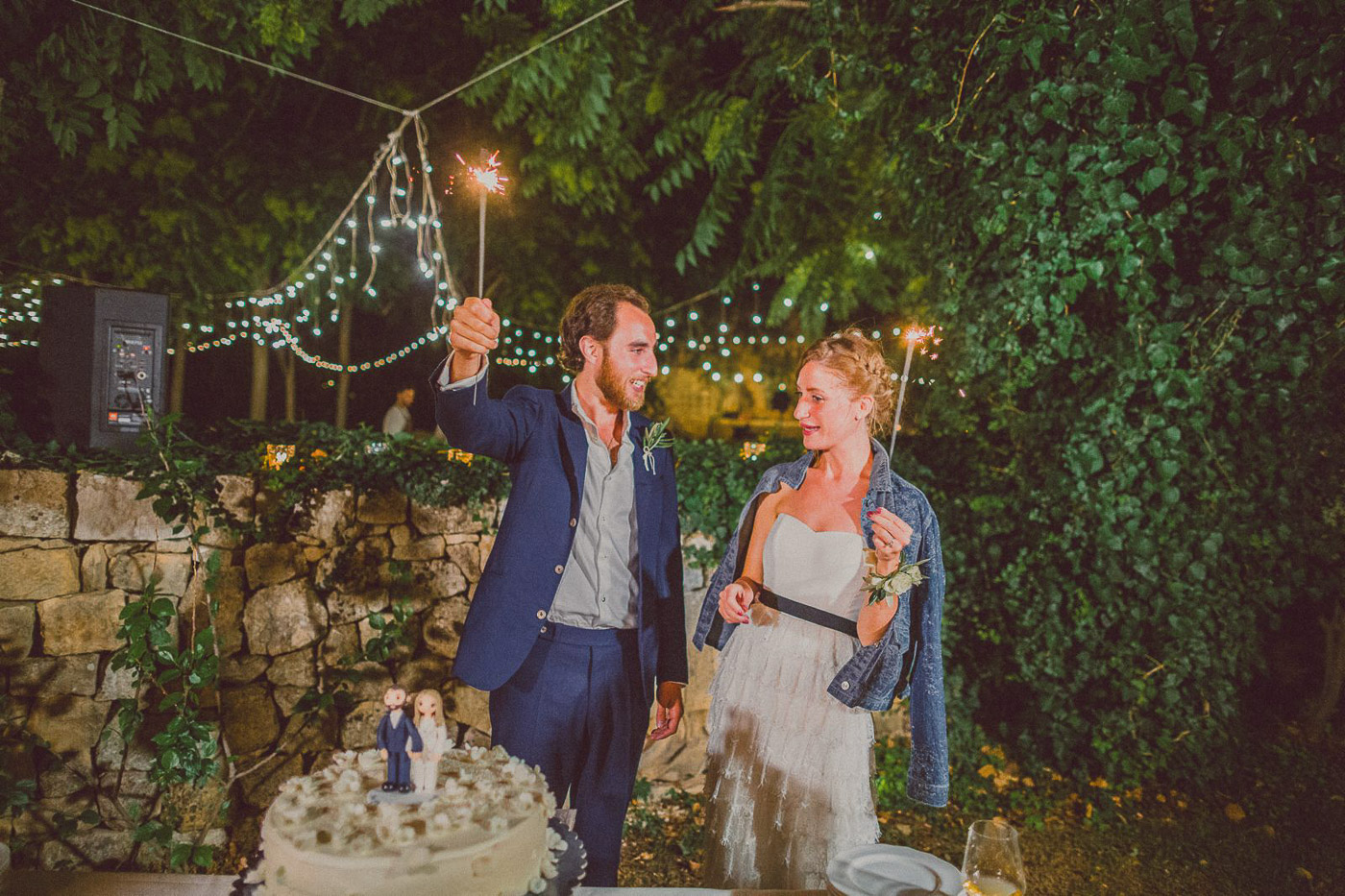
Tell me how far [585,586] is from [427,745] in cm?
98

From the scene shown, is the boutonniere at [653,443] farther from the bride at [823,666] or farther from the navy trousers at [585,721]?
the navy trousers at [585,721]

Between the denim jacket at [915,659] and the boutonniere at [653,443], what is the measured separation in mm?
729

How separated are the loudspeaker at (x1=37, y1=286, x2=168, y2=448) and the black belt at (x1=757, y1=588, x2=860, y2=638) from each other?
10.9 feet

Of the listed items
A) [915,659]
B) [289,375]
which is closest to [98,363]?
[915,659]

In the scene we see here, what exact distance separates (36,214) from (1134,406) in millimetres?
9900

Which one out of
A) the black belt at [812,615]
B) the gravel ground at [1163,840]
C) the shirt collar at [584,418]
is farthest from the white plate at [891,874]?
the gravel ground at [1163,840]

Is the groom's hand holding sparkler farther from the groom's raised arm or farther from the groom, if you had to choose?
the groom

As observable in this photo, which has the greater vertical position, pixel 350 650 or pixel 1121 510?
pixel 1121 510

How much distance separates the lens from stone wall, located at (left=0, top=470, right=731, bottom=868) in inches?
134

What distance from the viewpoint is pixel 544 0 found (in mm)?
5375

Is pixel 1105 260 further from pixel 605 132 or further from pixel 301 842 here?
pixel 605 132

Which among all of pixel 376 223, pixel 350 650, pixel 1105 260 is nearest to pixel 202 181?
pixel 376 223

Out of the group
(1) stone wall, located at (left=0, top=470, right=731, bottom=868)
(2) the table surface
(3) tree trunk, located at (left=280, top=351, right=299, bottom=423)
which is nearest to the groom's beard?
(2) the table surface

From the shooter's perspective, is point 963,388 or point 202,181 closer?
point 963,388
